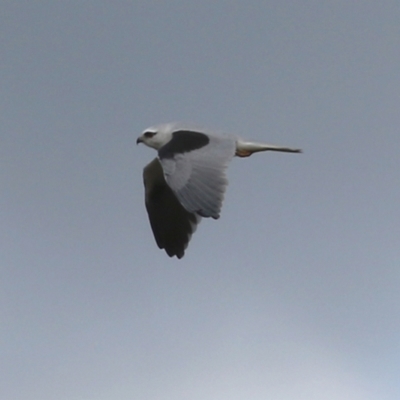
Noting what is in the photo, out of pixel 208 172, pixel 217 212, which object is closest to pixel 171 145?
pixel 208 172

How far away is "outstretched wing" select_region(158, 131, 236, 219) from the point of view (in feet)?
33.7

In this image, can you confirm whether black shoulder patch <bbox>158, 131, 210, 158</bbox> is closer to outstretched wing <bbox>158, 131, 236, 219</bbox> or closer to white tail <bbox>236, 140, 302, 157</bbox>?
outstretched wing <bbox>158, 131, 236, 219</bbox>

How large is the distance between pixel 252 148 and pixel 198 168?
1825mm

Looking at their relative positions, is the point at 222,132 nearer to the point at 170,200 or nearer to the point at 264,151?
the point at 264,151

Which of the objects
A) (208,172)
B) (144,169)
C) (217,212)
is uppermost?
(144,169)

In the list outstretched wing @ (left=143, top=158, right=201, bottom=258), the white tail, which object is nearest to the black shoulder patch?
the white tail

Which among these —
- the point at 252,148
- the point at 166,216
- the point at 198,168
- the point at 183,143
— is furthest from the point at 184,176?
the point at 166,216

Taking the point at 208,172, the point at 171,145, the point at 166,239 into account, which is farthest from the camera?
the point at 166,239

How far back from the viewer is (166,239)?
1338 centimetres

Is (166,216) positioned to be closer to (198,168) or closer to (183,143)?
(183,143)

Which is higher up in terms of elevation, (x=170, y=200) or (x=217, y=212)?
(x=170, y=200)

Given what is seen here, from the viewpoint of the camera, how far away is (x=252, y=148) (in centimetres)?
1249

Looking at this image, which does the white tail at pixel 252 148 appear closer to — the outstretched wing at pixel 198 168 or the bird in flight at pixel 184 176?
the bird in flight at pixel 184 176

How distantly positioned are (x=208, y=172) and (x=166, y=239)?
2803 mm
